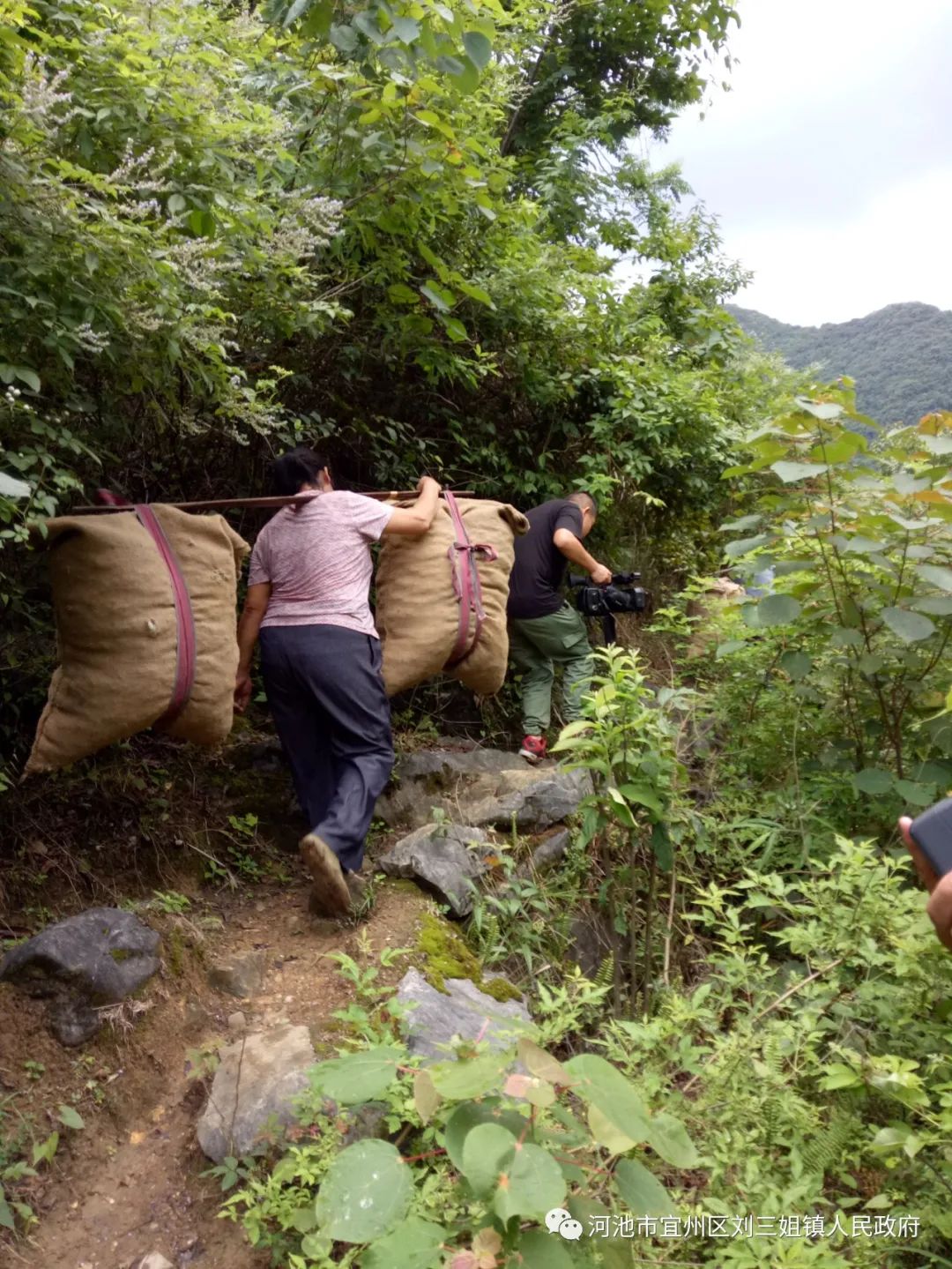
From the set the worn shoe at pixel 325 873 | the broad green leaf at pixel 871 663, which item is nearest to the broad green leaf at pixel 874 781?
the broad green leaf at pixel 871 663

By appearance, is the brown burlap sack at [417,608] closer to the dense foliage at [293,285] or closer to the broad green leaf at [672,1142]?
the dense foliage at [293,285]

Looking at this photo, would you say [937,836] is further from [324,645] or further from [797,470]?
[324,645]

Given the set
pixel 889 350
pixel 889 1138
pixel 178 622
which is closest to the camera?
pixel 889 1138

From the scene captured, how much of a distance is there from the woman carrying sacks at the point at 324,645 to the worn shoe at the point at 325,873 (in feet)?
0.29

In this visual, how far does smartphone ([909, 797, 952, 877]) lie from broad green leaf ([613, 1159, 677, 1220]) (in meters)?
0.61

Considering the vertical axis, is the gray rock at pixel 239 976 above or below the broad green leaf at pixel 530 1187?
below

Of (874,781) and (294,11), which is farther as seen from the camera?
(874,781)

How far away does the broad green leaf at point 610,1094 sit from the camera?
1139mm

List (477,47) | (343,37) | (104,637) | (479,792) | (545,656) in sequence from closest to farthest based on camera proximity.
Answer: (477,47)
(343,37)
(104,637)
(479,792)
(545,656)

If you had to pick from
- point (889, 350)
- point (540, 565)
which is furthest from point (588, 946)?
point (889, 350)

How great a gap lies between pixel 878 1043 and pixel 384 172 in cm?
342

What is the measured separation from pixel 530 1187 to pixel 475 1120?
0.16m

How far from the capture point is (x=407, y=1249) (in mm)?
1142

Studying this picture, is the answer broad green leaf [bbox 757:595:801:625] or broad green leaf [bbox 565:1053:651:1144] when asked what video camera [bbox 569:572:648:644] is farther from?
broad green leaf [bbox 565:1053:651:1144]
